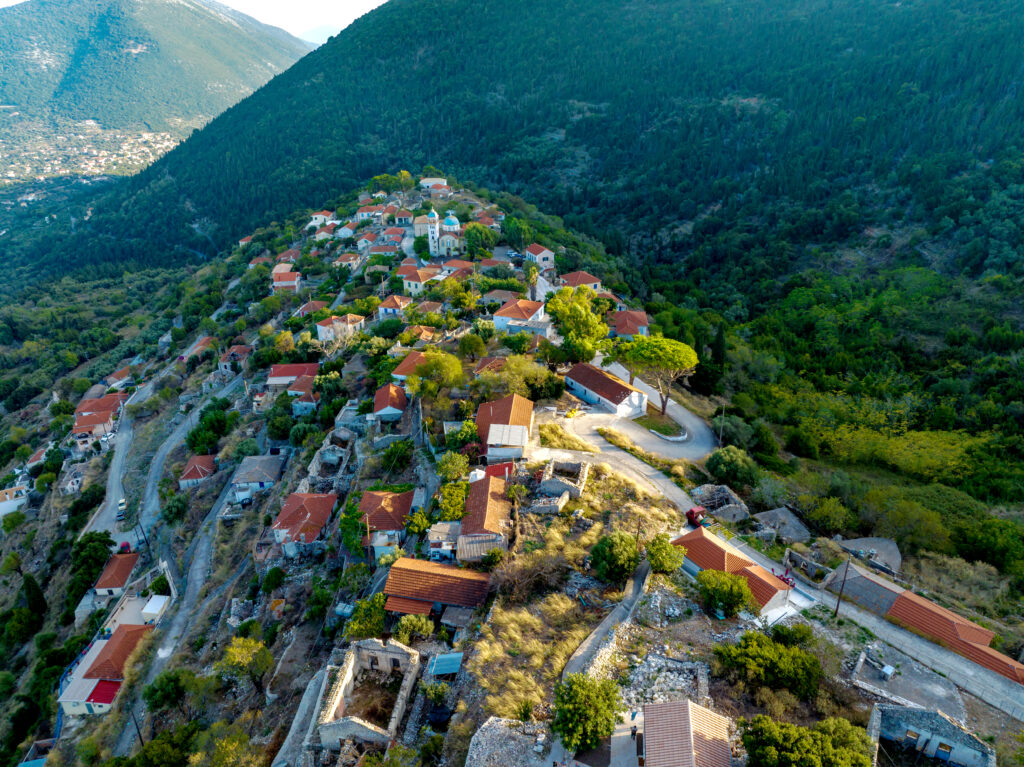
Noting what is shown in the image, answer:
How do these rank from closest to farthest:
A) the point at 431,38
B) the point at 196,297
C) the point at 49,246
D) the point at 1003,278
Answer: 1. the point at 1003,278
2. the point at 196,297
3. the point at 49,246
4. the point at 431,38

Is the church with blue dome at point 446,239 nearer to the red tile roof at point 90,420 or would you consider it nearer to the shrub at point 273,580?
the red tile roof at point 90,420

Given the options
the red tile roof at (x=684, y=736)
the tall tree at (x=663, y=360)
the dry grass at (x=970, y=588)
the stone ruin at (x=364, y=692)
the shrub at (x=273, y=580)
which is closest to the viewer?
the red tile roof at (x=684, y=736)

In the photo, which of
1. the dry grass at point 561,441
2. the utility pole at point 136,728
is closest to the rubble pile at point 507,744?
the dry grass at point 561,441

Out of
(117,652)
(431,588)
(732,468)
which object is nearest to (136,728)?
(117,652)

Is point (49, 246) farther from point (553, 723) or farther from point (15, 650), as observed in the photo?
point (553, 723)

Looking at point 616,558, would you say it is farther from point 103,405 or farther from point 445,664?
point 103,405

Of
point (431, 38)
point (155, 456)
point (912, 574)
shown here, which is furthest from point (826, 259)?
point (431, 38)
